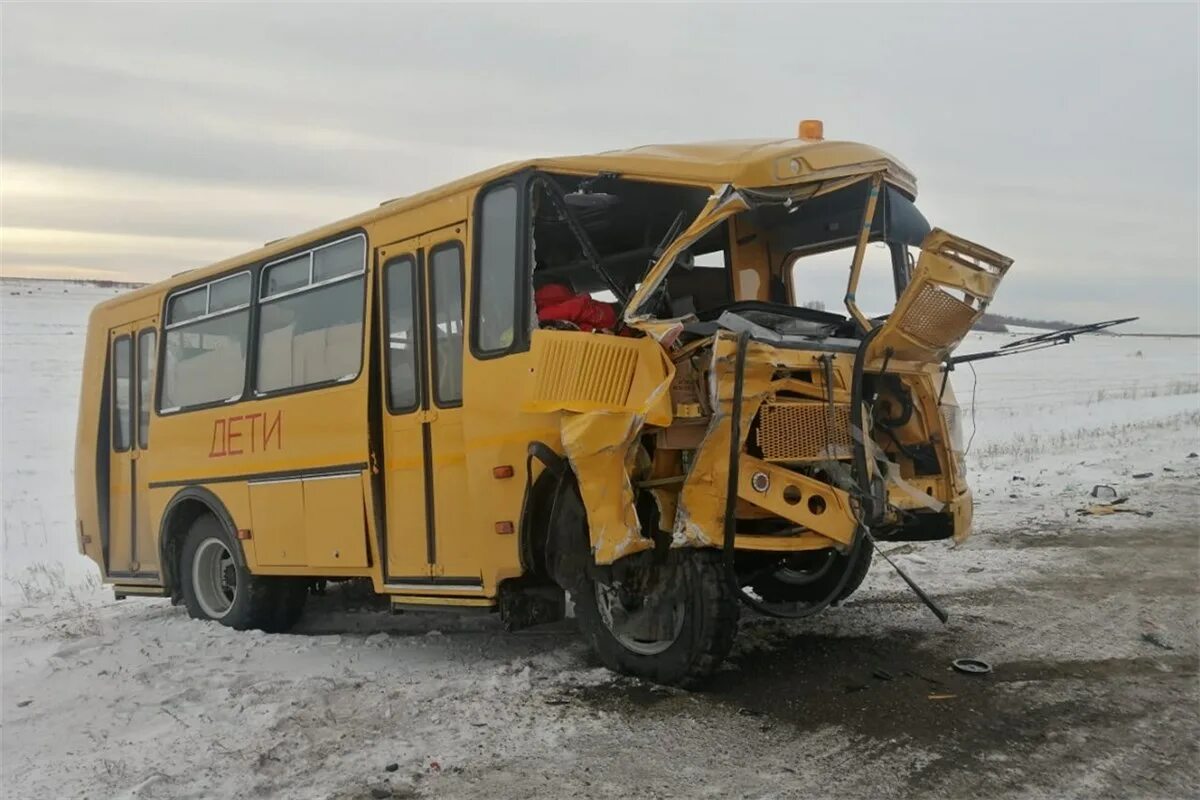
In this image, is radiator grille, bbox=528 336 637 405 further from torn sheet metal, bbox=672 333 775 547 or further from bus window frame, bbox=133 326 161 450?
bus window frame, bbox=133 326 161 450

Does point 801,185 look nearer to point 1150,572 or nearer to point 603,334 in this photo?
point 603,334

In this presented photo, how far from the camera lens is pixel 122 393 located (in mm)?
9641

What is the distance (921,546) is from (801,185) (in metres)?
5.29

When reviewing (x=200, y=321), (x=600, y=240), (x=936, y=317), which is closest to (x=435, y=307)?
(x=600, y=240)

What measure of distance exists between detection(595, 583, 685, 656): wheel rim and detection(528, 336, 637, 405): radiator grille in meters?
1.13

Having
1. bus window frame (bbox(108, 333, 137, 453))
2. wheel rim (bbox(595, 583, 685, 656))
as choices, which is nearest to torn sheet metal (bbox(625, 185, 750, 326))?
wheel rim (bbox(595, 583, 685, 656))

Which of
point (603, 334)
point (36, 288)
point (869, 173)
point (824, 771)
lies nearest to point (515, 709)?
point (824, 771)

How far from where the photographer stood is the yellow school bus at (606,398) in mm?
5082

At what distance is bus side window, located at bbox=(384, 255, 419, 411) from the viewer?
6488mm

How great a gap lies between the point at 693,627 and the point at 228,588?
16.6ft

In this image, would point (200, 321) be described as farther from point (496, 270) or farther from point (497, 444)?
point (497, 444)

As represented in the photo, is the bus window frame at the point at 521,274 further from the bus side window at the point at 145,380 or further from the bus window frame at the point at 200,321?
the bus side window at the point at 145,380

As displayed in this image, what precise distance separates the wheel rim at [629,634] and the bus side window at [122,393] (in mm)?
6048

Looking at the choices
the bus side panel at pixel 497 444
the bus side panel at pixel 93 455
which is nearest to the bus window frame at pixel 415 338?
the bus side panel at pixel 497 444
